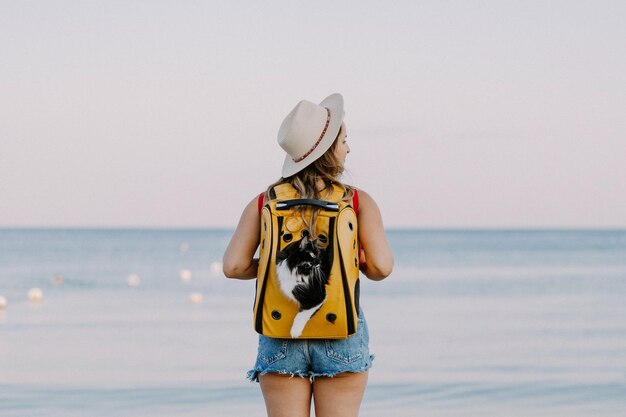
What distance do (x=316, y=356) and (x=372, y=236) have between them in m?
0.44

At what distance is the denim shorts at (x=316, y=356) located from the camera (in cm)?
351

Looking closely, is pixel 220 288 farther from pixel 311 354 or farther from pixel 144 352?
pixel 311 354

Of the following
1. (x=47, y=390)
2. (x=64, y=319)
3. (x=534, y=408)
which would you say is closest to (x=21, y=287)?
(x=64, y=319)

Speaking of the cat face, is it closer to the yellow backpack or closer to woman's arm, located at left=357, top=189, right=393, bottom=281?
the yellow backpack

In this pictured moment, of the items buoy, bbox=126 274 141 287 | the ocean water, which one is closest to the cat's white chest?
the ocean water

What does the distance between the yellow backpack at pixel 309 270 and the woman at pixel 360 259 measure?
0.20ft

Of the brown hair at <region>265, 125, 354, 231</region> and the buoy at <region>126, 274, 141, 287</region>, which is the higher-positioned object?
the brown hair at <region>265, 125, 354, 231</region>

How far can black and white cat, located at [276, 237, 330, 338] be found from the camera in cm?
345

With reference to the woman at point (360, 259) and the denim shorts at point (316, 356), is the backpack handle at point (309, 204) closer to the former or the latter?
the woman at point (360, 259)

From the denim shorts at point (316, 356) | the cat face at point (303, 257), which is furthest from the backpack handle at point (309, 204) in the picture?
the denim shorts at point (316, 356)

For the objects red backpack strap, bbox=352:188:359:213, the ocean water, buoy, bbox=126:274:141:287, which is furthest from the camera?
buoy, bbox=126:274:141:287

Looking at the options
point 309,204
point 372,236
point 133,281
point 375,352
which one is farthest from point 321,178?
point 133,281

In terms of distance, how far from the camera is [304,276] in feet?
11.3

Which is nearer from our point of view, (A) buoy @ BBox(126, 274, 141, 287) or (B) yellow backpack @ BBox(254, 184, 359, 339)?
(B) yellow backpack @ BBox(254, 184, 359, 339)
